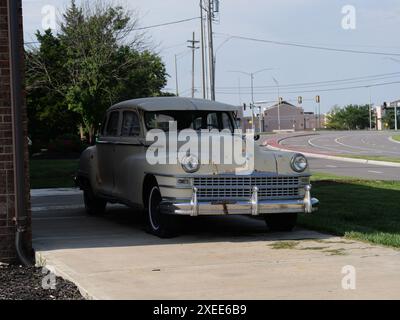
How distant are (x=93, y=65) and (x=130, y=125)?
26562 millimetres

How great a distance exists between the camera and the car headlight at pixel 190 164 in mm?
8289

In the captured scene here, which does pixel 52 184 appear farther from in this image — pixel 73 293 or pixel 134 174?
pixel 73 293

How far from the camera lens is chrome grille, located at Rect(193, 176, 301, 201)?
8.38m

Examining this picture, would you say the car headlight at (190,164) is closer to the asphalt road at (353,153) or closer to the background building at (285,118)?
the asphalt road at (353,153)

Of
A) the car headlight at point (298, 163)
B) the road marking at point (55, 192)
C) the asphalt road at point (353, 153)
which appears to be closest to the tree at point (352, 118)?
the asphalt road at point (353, 153)

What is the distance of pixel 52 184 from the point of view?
19.0 m

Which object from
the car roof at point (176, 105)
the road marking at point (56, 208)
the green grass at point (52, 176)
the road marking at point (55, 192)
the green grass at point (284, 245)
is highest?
the car roof at point (176, 105)

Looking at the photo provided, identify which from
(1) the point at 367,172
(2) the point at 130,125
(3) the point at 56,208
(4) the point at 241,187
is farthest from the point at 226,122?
(1) the point at 367,172

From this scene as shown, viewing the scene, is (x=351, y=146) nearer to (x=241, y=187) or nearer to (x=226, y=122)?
(x=226, y=122)

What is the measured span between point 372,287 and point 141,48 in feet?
116

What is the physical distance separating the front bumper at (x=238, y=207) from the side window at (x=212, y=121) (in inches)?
83.8

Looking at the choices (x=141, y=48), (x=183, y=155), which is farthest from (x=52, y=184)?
(x=141, y=48)

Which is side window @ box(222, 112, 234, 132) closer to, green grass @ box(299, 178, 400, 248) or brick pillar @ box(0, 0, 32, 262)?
green grass @ box(299, 178, 400, 248)

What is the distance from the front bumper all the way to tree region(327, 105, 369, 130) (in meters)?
161
